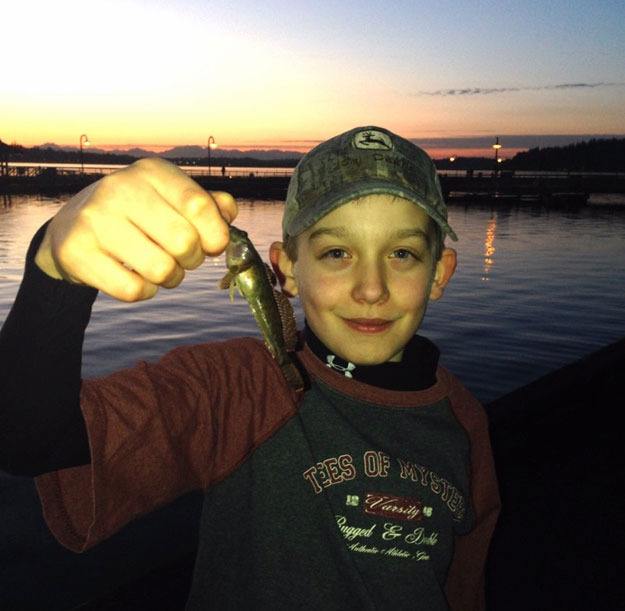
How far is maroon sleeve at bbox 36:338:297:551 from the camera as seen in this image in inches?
72.0

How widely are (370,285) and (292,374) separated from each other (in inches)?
23.0

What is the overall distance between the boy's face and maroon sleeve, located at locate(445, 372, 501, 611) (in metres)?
0.68

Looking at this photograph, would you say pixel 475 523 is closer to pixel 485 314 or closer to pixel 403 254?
pixel 403 254

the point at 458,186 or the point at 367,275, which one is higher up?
the point at 367,275

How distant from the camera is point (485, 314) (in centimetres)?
1881

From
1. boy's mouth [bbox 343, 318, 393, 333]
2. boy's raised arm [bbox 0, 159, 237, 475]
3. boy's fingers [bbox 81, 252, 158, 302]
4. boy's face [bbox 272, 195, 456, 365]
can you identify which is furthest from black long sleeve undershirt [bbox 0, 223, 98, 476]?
boy's mouth [bbox 343, 318, 393, 333]

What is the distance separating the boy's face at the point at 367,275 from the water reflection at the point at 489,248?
77.2 ft

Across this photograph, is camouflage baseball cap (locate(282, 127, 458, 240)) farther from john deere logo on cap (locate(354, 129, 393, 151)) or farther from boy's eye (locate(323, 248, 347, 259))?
boy's eye (locate(323, 248, 347, 259))

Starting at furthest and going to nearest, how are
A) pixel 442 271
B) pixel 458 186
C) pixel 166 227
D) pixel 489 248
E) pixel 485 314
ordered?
pixel 458 186 < pixel 489 248 < pixel 485 314 < pixel 442 271 < pixel 166 227

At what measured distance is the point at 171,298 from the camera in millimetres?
19875

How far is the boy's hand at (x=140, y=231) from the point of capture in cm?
144

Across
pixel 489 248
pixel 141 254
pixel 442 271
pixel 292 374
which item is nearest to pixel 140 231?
pixel 141 254

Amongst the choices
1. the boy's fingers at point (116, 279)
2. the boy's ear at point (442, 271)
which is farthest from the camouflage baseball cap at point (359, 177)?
the boy's fingers at point (116, 279)

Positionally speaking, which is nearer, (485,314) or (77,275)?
(77,275)
